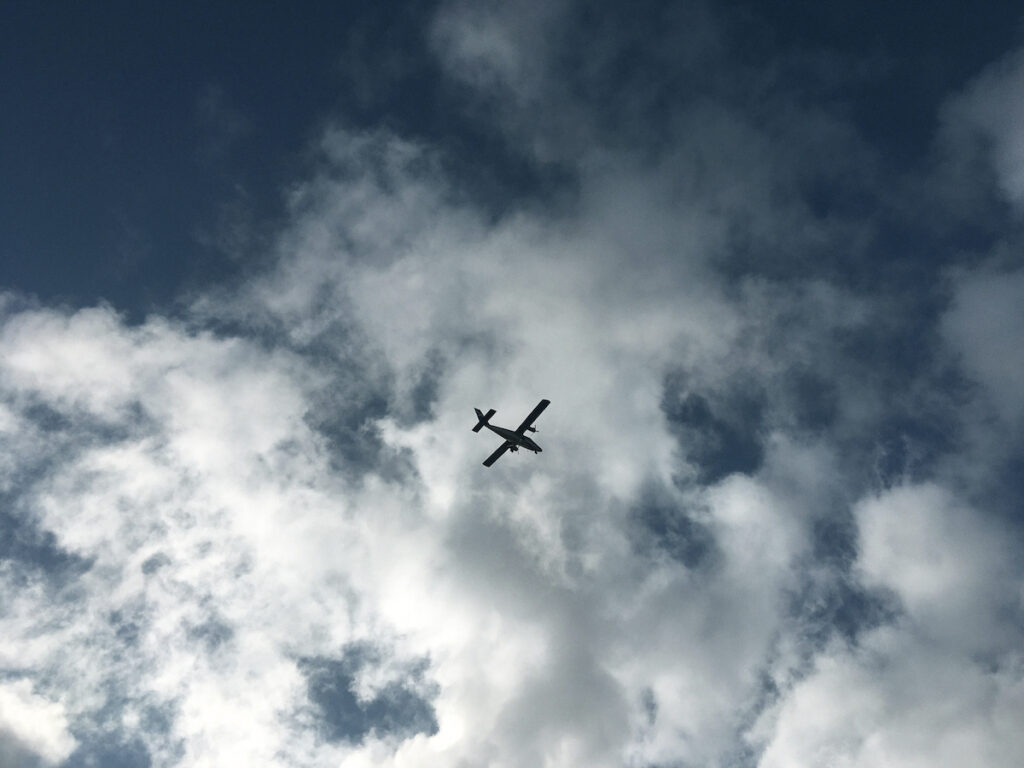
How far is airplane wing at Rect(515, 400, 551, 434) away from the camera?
131 metres

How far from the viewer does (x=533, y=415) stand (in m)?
132

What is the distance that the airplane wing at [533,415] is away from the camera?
130625 millimetres

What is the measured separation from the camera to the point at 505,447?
135m
